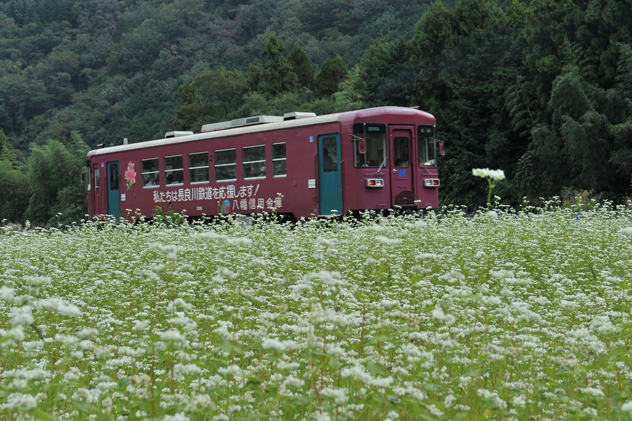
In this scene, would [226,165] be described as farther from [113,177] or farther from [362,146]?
[113,177]

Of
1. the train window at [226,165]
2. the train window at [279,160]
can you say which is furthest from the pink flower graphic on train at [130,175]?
the train window at [279,160]

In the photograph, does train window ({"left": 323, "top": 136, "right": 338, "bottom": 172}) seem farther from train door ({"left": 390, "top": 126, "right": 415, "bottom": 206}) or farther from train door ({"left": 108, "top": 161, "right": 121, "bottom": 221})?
train door ({"left": 108, "top": 161, "right": 121, "bottom": 221})

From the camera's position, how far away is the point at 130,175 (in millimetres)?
21500

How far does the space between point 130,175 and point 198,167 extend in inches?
136

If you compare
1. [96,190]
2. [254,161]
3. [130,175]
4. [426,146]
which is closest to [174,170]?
[130,175]

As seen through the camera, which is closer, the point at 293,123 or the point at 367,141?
the point at 367,141

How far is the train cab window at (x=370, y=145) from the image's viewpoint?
15664mm

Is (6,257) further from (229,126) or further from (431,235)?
(229,126)

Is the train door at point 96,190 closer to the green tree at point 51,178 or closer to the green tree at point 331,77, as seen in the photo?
the green tree at point 51,178

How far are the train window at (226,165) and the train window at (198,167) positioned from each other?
0.47 metres

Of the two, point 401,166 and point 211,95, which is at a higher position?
point 211,95

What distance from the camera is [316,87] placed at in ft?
199

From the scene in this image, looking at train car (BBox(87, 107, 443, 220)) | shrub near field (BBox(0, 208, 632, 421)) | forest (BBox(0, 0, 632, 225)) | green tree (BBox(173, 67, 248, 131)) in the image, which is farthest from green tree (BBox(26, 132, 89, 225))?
shrub near field (BBox(0, 208, 632, 421))

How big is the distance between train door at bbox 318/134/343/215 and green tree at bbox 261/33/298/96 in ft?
131
